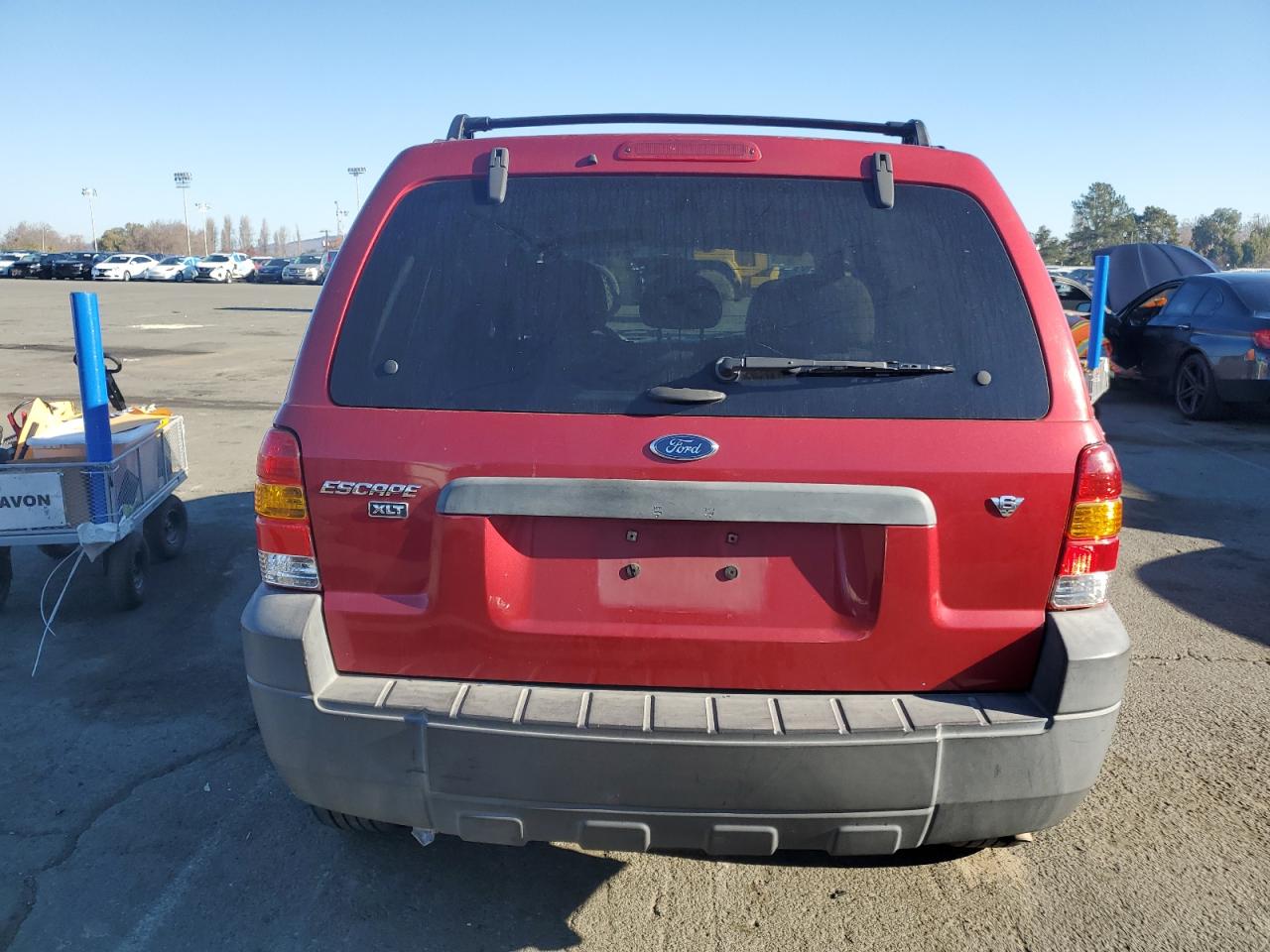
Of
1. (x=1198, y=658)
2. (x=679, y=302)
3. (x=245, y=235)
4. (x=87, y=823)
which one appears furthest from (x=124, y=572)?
(x=245, y=235)

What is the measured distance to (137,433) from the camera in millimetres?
5723

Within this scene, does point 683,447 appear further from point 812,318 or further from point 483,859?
point 483,859

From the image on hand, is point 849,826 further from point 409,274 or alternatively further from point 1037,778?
point 409,274

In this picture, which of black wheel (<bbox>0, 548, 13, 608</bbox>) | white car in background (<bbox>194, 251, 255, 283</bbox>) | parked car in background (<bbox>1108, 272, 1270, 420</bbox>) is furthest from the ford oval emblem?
white car in background (<bbox>194, 251, 255, 283</bbox>)

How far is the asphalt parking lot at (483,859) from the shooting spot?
286 centimetres

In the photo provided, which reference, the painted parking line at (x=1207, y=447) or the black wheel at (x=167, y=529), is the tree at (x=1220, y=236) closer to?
the painted parking line at (x=1207, y=447)

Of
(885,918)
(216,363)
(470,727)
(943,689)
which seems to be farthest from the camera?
(216,363)

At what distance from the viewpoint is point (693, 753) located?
2.29 m

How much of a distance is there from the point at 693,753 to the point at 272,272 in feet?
203

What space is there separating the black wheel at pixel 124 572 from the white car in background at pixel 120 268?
6068cm

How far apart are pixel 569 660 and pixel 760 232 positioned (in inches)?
47.6

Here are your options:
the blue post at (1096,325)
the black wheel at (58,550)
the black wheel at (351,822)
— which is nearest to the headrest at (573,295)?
the black wheel at (351,822)

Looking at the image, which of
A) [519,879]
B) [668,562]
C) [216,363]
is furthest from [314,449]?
[216,363]

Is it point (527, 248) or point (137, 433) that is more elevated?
point (527, 248)
